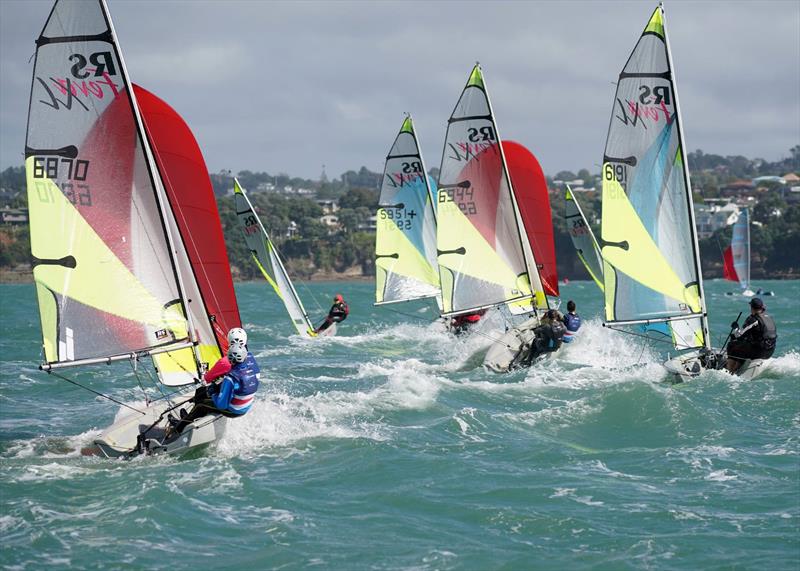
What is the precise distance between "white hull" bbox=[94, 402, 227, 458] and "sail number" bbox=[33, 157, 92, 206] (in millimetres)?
2617

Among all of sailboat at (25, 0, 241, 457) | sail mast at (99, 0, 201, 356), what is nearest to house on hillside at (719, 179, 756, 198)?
sail mast at (99, 0, 201, 356)

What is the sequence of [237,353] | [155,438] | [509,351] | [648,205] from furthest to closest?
1. [509,351]
2. [648,205]
3. [155,438]
4. [237,353]

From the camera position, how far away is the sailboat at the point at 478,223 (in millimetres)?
22281

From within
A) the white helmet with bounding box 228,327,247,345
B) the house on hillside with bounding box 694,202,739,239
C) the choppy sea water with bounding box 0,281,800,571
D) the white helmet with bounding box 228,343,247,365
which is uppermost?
the house on hillside with bounding box 694,202,739,239

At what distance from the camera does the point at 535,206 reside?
25562 millimetres

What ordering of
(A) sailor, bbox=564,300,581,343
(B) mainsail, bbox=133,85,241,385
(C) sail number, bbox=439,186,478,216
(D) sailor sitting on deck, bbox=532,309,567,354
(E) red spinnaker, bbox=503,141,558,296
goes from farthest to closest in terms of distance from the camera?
(E) red spinnaker, bbox=503,141,558,296 < (C) sail number, bbox=439,186,478,216 < (A) sailor, bbox=564,300,581,343 < (D) sailor sitting on deck, bbox=532,309,567,354 < (B) mainsail, bbox=133,85,241,385

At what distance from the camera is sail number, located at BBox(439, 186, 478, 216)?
889 inches

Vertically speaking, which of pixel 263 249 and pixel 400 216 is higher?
pixel 400 216

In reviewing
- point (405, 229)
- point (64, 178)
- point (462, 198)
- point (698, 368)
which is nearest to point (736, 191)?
point (405, 229)

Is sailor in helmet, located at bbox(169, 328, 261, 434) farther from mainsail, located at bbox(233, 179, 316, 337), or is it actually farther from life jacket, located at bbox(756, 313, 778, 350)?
mainsail, located at bbox(233, 179, 316, 337)

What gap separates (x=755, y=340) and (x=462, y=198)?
281 inches

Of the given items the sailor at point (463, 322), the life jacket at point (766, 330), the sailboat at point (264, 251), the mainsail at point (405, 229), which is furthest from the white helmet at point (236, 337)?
the mainsail at point (405, 229)

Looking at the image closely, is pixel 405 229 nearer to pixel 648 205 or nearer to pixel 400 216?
pixel 400 216

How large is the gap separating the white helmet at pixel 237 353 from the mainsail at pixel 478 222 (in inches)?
415
